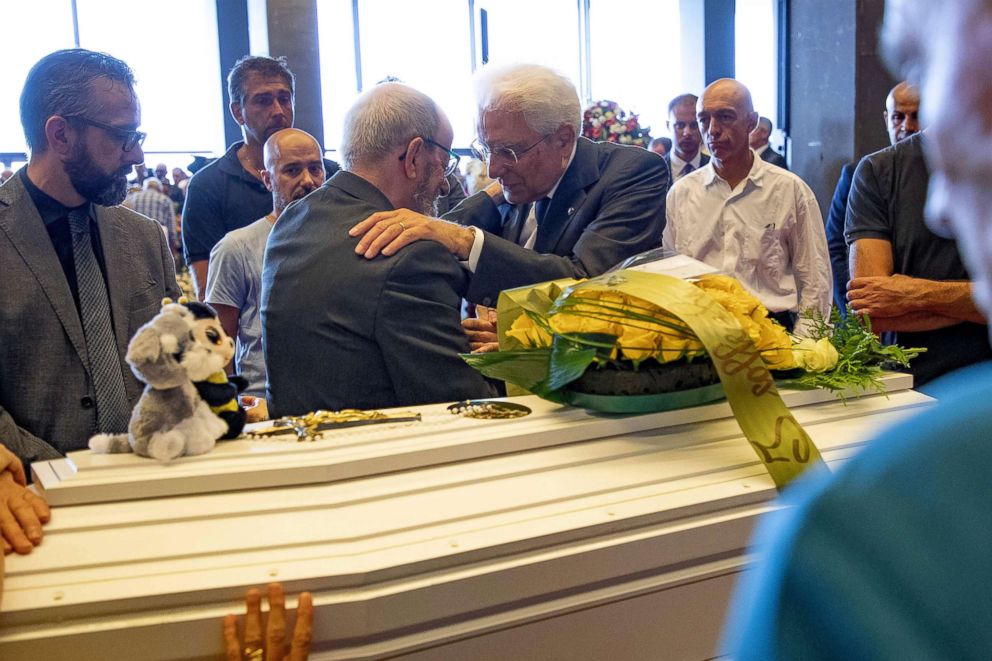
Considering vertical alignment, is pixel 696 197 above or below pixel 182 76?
below

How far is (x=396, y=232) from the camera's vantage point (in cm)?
218

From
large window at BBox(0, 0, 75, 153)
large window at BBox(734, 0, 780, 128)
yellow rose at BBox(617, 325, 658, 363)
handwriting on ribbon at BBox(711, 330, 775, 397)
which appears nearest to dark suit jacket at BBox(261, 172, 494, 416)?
yellow rose at BBox(617, 325, 658, 363)

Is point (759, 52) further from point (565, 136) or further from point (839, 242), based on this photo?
point (565, 136)

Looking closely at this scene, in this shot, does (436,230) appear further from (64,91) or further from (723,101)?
(723,101)

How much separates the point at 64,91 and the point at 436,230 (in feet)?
3.21

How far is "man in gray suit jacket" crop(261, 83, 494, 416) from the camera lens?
6.93ft

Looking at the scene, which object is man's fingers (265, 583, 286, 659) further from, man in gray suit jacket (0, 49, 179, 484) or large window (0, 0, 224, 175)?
large window (0, 0, 224, 175)

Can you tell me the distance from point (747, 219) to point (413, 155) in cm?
183

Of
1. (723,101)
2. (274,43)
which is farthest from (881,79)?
(274,43)

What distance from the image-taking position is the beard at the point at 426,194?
251 cm

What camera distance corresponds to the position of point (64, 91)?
2.34 metres

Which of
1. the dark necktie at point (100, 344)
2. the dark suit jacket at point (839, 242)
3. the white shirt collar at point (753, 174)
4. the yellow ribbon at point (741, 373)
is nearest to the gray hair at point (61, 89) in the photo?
the dark necktie at point (100, 344)

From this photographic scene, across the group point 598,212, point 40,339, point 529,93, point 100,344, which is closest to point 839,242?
point 598,212

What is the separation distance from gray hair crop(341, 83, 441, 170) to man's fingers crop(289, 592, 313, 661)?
4.95ft
